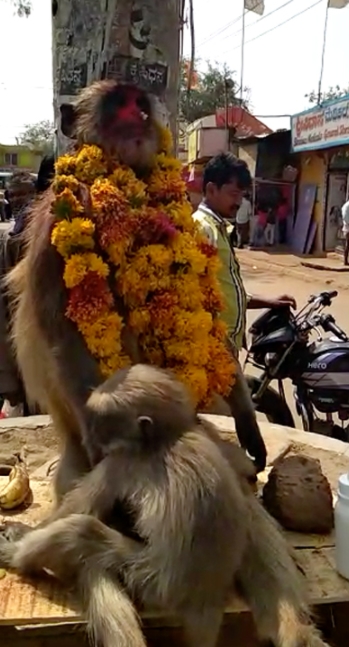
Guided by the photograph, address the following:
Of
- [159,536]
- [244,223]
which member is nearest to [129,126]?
[159,536]

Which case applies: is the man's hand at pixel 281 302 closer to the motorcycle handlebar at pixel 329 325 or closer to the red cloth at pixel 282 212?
the motorcycle handlebar at pixel 329 325

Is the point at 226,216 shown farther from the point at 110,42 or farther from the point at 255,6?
the point at 255,6

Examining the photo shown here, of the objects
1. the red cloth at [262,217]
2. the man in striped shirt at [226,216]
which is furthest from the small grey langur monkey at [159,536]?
the red cloth at [262,217]

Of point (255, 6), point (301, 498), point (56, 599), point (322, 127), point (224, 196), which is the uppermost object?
point (255, 6)

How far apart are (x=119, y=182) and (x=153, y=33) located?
31.8 inches

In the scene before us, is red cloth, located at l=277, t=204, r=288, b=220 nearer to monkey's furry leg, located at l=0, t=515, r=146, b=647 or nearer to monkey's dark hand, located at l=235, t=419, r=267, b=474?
monkey's dark hand, located at l=235, t=419, r=267, b=474

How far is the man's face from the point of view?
13.5 feet

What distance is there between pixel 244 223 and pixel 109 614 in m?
18.9

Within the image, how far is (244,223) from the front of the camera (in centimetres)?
2062

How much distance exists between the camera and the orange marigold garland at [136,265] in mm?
2539

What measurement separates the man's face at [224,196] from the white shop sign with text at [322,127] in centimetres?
1325

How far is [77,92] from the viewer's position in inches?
125

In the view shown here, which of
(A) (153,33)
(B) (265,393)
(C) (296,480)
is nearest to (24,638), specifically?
(C) (296,480)

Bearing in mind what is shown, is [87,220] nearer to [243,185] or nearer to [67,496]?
[67,496]
